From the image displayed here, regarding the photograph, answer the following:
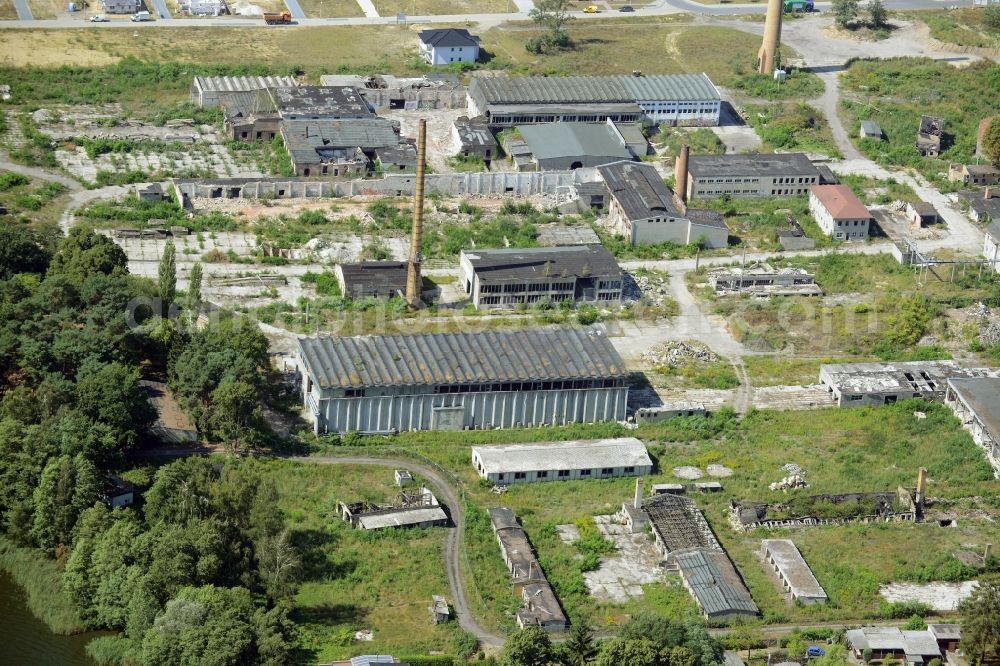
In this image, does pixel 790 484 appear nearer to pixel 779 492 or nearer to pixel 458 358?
pixel 779 492

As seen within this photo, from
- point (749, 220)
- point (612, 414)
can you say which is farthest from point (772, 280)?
point (612, 414)

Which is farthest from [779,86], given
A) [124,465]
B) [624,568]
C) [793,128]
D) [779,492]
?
[124,465]

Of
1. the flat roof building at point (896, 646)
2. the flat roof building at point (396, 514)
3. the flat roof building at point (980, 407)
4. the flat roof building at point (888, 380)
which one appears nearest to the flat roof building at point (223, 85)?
the flat roof building at point (888, 380)

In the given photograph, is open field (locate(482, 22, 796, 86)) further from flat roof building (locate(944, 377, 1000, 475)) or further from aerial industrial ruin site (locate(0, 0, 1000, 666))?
flat roof building (locate(944, 377, 1000, 475))

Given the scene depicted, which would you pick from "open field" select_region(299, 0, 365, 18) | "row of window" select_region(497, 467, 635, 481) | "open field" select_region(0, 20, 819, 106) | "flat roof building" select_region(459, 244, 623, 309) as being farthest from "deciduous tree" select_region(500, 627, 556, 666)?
"open field" select_region(299, 0, 365, 18)

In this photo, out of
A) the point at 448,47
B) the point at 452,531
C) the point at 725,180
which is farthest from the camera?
the point at 448,47

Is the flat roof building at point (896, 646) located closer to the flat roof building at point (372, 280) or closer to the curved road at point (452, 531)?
the curved road at point (452, 531)

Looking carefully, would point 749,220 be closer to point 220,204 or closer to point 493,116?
point 493,116
